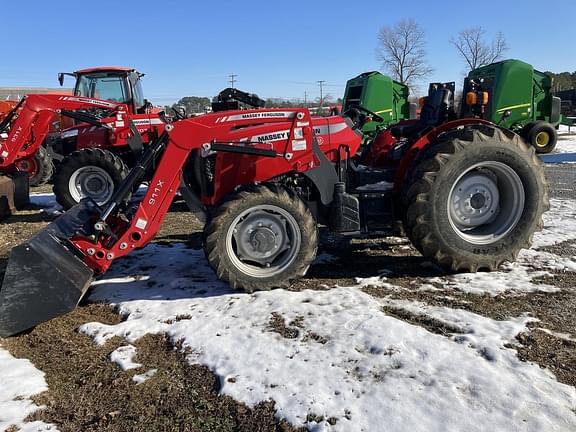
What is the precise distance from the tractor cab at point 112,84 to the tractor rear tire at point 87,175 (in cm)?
310

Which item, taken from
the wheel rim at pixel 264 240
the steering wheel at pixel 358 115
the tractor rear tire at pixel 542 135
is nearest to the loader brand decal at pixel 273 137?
the wheel rim at pixel 264 240

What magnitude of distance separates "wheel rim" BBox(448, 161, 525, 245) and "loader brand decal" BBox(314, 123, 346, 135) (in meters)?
1.31

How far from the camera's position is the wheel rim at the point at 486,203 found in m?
4.85

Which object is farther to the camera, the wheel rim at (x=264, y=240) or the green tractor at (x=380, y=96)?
the green tractor at (x=380, y=96)

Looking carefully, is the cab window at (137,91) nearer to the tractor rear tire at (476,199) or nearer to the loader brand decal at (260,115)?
the loader brand decal at (260,115)

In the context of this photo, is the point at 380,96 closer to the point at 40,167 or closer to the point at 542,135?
the point at 542,135

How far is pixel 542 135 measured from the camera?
15.8 meters

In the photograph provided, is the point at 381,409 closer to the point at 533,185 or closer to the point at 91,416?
the point at 91,416

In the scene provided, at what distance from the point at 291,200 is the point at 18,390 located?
252 centimetres

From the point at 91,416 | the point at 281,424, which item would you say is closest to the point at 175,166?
the point at 91,416

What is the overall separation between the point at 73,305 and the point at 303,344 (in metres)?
1.88

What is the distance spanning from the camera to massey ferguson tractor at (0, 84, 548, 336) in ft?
14.3

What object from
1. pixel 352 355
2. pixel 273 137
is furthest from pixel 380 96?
pixel 352 355

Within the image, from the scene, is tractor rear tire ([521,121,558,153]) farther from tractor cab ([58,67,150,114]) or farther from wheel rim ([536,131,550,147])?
tractor cab ([58,67,150,114])
